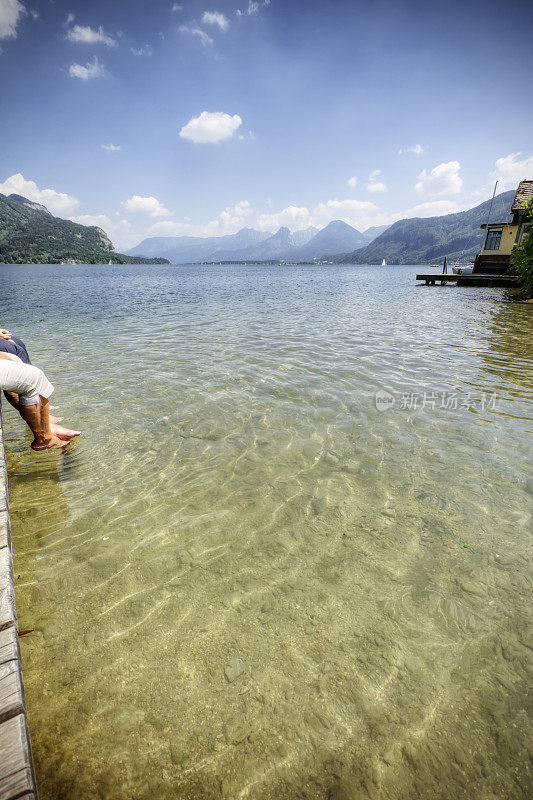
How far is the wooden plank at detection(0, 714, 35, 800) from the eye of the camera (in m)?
1.39

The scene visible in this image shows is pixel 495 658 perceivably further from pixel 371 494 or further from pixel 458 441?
pixel 458 441

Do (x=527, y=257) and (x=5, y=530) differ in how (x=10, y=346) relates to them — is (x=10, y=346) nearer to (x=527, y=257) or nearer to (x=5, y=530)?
(x=5, y=530)

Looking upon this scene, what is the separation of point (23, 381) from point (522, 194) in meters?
55.7

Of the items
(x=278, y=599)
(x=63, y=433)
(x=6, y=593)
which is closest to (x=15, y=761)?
(x=6, y=593)

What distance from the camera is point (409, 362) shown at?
11078 millimetres

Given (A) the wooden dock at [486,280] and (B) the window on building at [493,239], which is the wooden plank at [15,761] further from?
(B) the window on building at [493,239]

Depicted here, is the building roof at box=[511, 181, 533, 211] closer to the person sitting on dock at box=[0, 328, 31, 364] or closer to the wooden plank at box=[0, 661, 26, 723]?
the person sitting on dock at box=[0, 328, 31, 364]

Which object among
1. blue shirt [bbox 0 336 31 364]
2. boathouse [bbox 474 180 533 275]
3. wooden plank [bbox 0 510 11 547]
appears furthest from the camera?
boathouse [bbox 474 180 533 275]

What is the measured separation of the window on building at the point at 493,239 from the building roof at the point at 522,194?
5003 millimetres

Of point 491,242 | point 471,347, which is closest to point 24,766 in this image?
point 471,347

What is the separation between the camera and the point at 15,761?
145 centimetres

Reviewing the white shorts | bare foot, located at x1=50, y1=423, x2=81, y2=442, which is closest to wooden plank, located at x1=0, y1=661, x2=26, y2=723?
the white shorts

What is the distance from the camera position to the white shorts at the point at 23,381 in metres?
4.78

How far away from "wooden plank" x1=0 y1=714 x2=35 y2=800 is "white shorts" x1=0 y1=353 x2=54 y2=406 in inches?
176
